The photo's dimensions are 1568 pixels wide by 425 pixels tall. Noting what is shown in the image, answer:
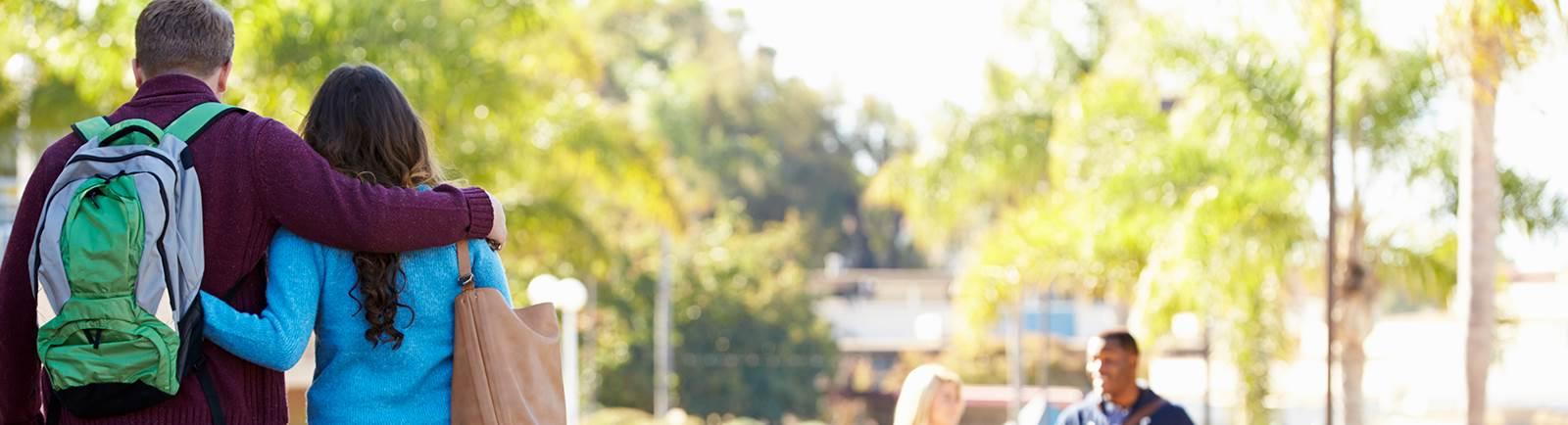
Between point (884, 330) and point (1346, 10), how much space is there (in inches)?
1224

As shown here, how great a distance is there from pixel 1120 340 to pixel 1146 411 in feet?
1.02

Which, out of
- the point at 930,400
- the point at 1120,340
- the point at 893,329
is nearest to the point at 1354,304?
the point at 1120,340

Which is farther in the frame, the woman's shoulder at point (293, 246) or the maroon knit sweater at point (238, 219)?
the woman's shoulder at point (293, 246)

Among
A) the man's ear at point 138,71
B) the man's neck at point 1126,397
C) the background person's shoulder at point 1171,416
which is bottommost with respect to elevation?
the background person's shoulder at point 1171,416

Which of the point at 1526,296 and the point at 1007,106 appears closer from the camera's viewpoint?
the point at 1007,106

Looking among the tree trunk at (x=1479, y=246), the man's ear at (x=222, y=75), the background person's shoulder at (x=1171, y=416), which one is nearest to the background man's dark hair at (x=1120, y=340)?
the background person's shoulder at (x=1171, y=416)

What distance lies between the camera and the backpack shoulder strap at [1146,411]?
6.60m

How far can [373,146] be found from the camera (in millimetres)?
3125

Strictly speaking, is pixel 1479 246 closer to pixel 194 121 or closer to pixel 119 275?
pixel 194 121

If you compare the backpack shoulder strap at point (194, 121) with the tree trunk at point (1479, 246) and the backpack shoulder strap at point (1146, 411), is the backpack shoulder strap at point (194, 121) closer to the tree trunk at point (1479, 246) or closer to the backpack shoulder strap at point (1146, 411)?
the backpack shoulder strap at point (1146, 411)

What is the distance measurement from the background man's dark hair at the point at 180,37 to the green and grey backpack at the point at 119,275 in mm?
206

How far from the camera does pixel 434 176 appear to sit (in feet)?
10.5

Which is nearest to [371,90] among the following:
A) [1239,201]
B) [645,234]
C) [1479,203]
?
[1479,203]

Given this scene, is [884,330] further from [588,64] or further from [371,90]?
[371,90]
